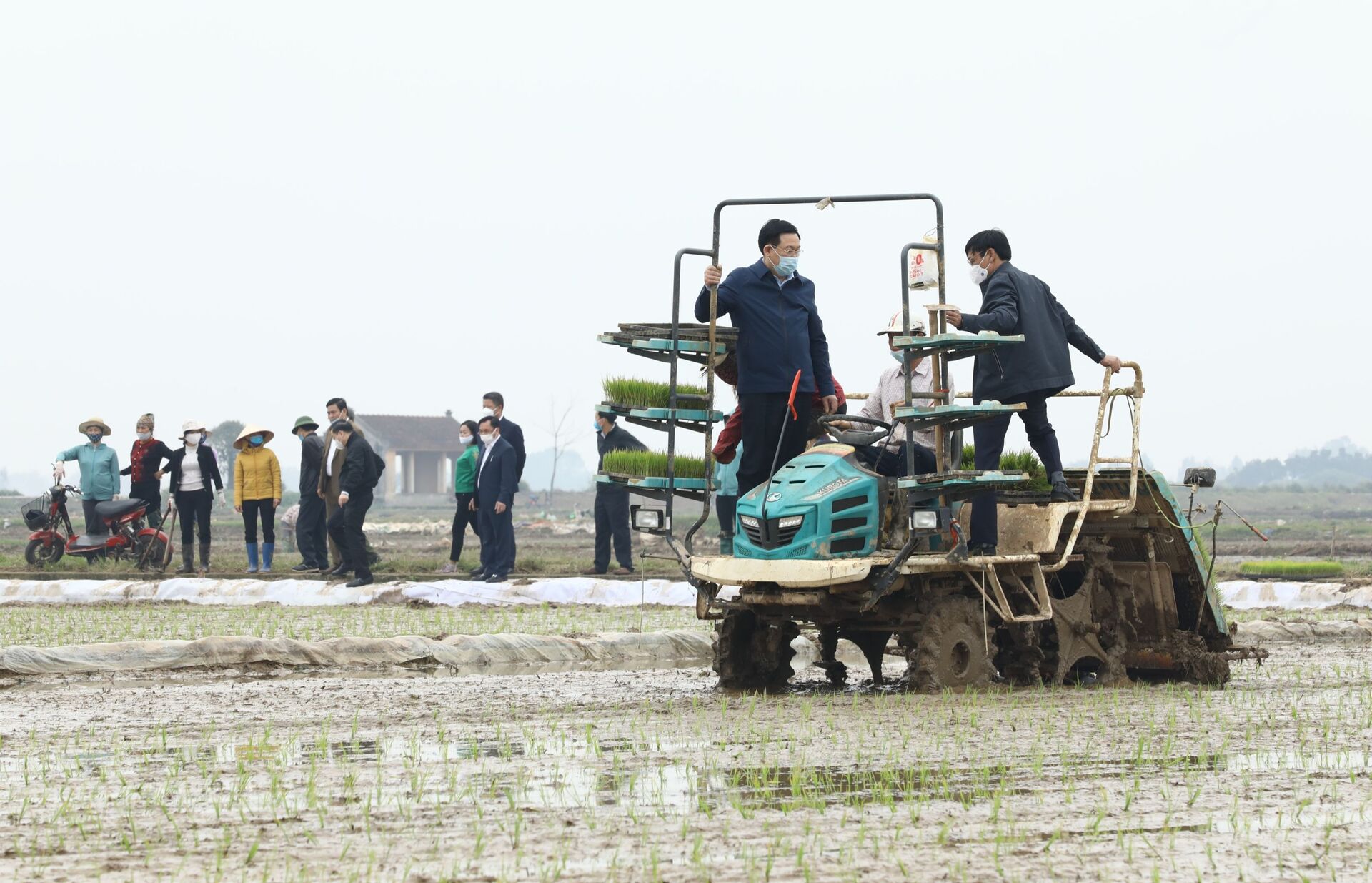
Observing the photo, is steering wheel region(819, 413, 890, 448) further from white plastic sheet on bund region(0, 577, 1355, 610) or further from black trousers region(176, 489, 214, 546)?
black trousers region(176, 489, 214, 546)

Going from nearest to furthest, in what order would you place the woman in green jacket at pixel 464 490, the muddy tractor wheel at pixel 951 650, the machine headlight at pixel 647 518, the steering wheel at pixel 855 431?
1. the muddy tractor wheel at pixel 951 650
2. the steering wheel at pixel 855 431
3. the machine headlight at pixel 647 518
4. the woman in green jacket at pixel 464 490

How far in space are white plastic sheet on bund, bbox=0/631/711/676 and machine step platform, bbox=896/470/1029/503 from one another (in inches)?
153

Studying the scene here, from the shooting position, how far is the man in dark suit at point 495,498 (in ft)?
62.8

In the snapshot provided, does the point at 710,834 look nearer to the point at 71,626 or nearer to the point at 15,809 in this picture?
the point at 15,809

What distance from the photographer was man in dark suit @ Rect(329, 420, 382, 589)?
61.0 feet

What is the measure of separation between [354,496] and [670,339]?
1017 cm

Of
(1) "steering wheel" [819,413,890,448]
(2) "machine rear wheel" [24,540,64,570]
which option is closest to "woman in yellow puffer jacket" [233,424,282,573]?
(2) "machine rear wheel" [24,540,64,570]

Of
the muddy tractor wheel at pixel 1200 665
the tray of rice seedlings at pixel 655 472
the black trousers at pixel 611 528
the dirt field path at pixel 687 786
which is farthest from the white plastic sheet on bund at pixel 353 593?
the dirt field path at pixel 687 786

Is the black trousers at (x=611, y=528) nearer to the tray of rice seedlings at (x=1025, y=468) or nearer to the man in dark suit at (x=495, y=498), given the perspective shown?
the man in dark suit at (x=495, y=498)

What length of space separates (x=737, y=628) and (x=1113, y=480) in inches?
105

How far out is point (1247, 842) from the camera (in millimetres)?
5012

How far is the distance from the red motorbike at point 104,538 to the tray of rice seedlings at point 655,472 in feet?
43.1

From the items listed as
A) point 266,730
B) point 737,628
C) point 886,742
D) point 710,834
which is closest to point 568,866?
point 710,834

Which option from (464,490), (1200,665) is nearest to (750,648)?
(1200,665)
